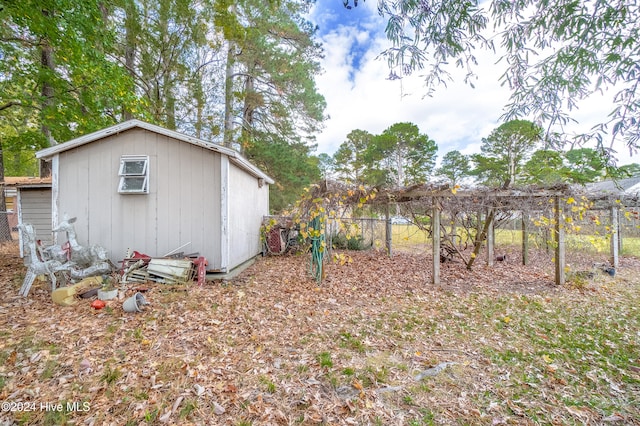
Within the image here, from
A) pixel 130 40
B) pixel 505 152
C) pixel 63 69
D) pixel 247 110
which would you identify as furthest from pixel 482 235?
pixel 505 152

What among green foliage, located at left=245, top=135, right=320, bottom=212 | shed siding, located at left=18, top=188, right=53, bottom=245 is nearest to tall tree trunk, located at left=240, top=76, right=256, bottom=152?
green foliage, located at left=245, top=135, right=320, bottom=212

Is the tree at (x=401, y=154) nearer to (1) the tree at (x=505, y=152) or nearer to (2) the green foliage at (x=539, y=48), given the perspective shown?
(1) the tree at (x=505, y=152)

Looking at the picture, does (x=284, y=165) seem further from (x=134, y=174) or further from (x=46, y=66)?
(x=46, y=66)

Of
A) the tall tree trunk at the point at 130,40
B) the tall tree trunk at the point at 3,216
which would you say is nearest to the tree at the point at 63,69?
the tall tree trunk at the point at 3,216

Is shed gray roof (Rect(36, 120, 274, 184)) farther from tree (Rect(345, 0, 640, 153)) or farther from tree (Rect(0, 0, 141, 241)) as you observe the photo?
tree (Rect(345, 0, 640, 153))

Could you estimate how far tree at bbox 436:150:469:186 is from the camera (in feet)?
74.3

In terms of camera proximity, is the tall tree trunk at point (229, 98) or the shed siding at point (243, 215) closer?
the shed siding at point (243, 215)

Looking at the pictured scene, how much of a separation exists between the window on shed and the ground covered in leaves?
6.70ft

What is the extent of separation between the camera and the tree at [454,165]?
74.3 feet

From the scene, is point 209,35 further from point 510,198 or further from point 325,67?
point 510,198

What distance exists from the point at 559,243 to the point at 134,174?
8723 mm

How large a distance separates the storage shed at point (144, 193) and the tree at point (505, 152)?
18305 mm

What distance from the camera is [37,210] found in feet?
27.7

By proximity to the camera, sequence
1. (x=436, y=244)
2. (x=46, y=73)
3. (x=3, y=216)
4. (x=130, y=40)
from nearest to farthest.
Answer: (x=436, y=244) < (x=46, y=73) < (x=3, y=216) < (x=130, y=40)
